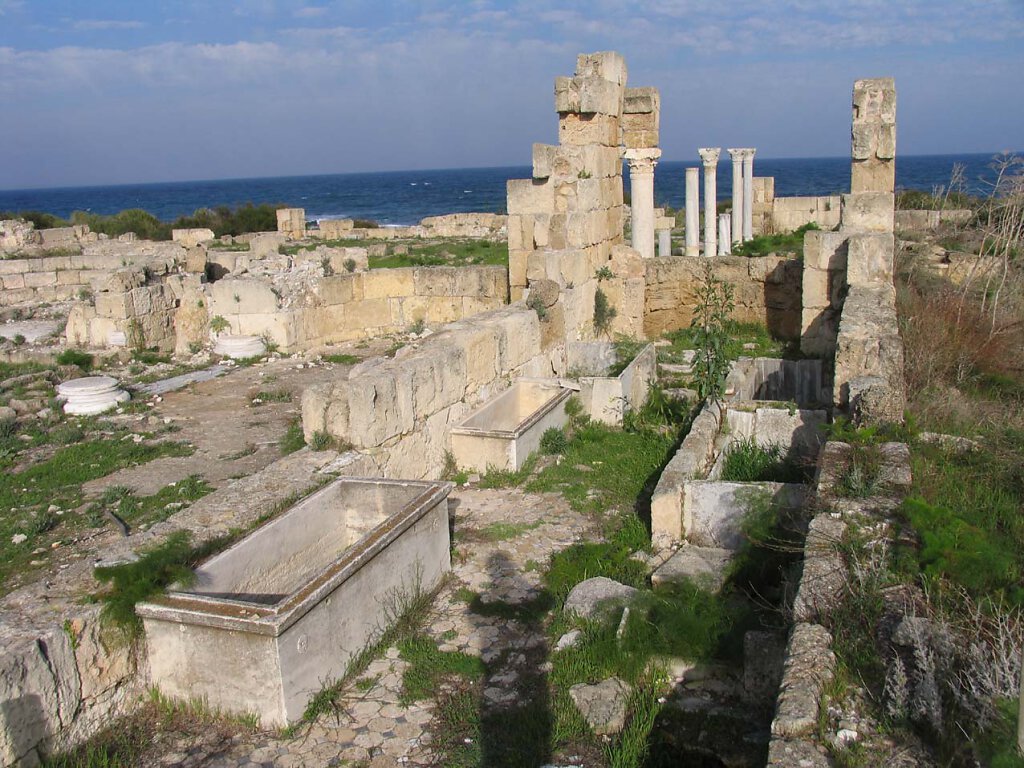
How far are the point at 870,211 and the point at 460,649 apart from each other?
8245mm

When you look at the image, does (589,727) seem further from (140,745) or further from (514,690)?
(140,745)

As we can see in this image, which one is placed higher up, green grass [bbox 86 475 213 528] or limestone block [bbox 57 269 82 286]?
limestone block [bbox 57 269 82 286]

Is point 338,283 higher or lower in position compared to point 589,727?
higher

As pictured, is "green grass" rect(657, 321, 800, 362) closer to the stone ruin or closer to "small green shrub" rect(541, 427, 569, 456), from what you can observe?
the stone ruin

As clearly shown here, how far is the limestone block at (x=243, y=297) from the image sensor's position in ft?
42.8

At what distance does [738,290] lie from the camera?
→ 41.1 feet

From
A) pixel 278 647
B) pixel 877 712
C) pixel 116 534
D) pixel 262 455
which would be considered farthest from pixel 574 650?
pixel 262 455

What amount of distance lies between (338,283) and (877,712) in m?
11.7

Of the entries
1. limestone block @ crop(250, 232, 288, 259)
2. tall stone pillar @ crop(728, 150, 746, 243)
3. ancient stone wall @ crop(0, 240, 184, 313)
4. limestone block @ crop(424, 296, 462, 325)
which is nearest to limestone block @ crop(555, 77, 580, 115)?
limestone block @ crop(424, 296, 462, 325)

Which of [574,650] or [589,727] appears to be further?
[574,650]

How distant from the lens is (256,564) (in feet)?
16.6

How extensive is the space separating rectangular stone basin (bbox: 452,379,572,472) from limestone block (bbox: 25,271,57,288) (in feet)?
50.2

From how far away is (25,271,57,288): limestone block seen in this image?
19875 millimetres

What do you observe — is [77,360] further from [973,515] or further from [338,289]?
[973,515]
